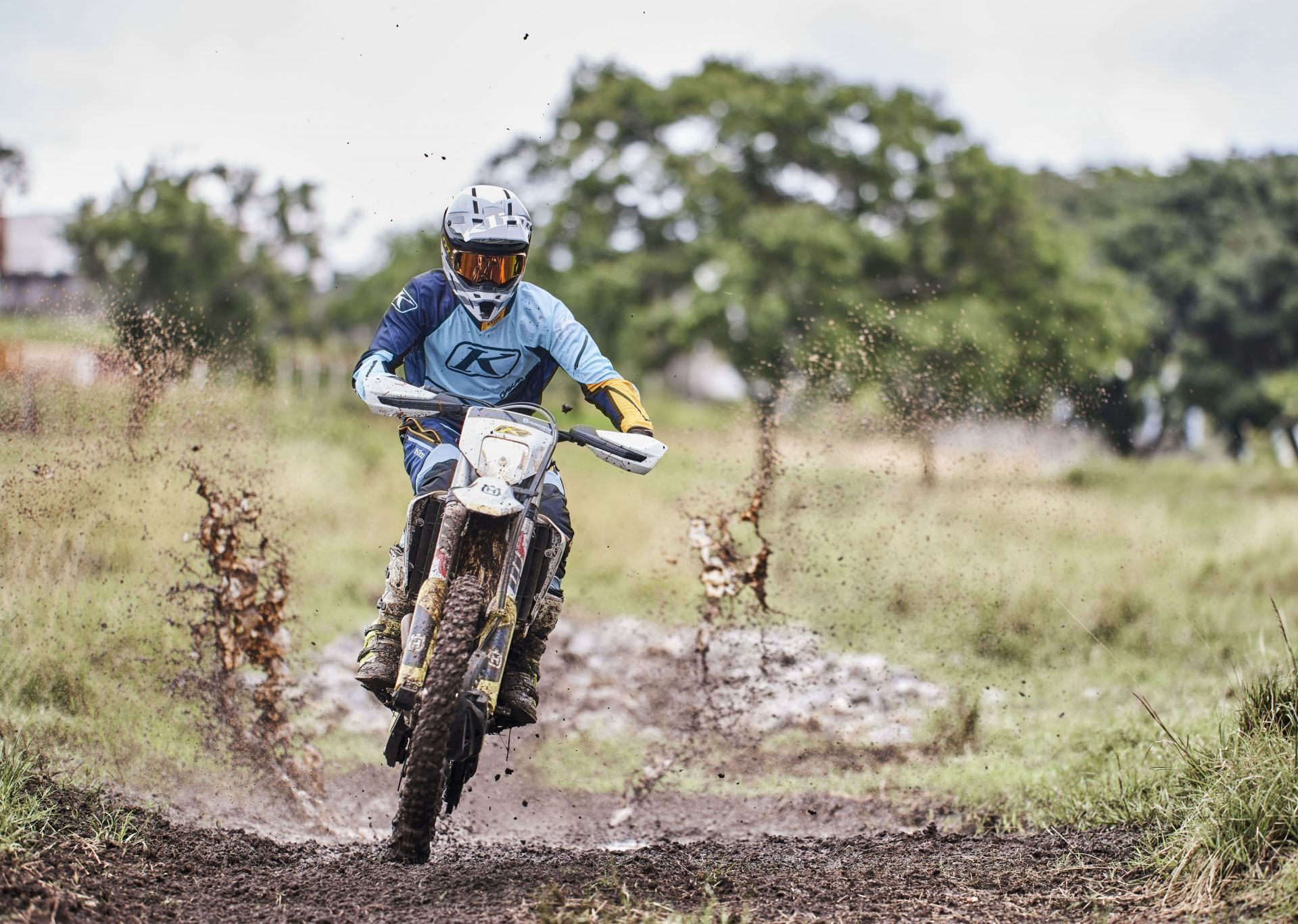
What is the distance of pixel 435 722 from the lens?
544 cm

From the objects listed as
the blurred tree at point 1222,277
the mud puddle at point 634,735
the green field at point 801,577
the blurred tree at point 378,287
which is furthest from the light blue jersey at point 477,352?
the blurred tree at point 1222,277

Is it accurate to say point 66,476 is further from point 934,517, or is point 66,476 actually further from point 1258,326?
point 1258,326

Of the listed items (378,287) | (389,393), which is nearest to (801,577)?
(389,393)

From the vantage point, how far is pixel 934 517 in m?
17.5

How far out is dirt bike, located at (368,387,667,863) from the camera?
5.52 metres

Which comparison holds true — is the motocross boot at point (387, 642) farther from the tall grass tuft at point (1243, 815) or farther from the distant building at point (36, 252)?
the distant building at point (36, 252)

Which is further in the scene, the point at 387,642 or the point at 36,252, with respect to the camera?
the point at 36,252

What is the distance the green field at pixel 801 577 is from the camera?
8289mm

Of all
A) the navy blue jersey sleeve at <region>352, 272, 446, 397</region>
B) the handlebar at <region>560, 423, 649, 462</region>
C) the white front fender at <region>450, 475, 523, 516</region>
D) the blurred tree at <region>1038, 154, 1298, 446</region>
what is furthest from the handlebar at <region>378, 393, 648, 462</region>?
the blurred tree at <region>1038, 154, 1298, 446</region>

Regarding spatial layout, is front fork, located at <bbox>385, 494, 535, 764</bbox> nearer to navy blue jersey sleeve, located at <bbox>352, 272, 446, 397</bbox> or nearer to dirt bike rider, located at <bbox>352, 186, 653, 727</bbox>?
dirt bike rider, located at <bbox>352, 186, 653, 727</bbox>

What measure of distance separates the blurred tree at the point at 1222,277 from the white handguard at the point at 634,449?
33.6 metres

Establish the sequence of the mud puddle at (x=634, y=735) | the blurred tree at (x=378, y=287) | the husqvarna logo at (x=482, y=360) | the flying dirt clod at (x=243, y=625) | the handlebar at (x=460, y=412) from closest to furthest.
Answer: the handlebar at (x=460, y=412) → the husqvarna logo at (x=482, y=360) → the mud puddle at (x=634, y=735) → the flying dirt clod at (x=243, y=625) → the blurred tree at (x=378, y=287)

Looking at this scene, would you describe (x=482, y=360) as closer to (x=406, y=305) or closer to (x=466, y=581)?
(x=406, y=305)

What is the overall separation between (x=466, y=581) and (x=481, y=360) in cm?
146
